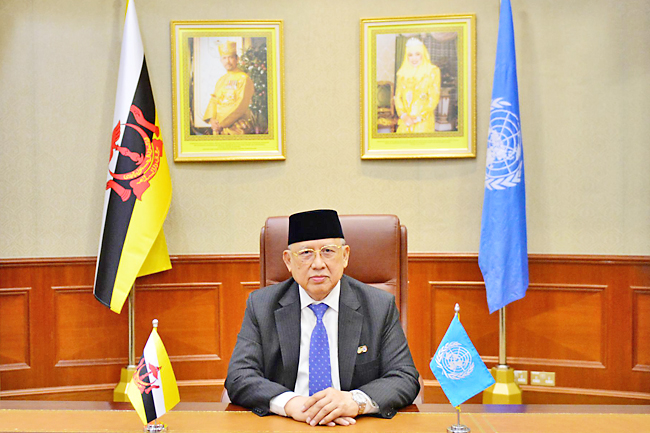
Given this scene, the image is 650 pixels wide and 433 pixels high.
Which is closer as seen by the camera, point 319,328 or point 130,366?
point 319,328

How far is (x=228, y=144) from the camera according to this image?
371 cm

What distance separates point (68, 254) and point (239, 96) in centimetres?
150

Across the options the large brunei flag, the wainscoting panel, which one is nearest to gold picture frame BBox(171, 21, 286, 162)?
the large brunei flag

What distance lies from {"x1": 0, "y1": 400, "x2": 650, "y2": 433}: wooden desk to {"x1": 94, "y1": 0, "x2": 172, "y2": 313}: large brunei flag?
1.77 m

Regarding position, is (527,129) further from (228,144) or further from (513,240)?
(228,144)

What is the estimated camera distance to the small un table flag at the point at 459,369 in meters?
1.38

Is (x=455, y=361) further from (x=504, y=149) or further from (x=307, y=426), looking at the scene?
(x=504, y=149)

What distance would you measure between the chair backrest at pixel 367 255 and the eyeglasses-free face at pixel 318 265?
0.30m

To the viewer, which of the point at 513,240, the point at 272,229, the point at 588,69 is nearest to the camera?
the point at 272,229

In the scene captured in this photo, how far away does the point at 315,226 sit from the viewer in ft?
6.14

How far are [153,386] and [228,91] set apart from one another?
2.65 m

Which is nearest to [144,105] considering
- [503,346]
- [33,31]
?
[33,31]

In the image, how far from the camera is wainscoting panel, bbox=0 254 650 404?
3.50 m

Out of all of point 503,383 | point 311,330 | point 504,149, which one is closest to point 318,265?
point 311,330
